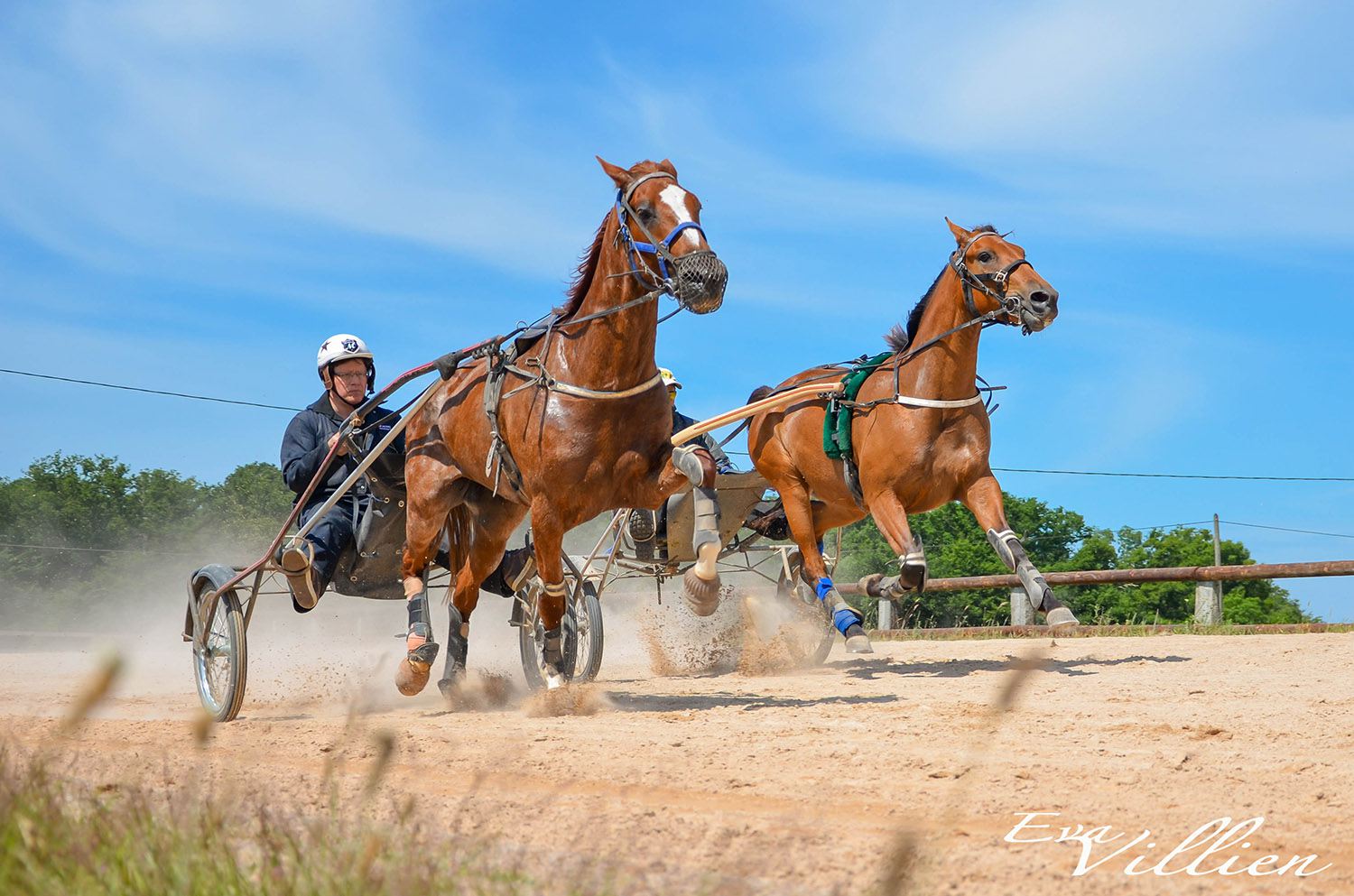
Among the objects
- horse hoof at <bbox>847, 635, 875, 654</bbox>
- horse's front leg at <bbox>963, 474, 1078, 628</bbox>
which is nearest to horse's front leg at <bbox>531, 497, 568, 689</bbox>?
horse hoof at <bbox>847, 635, 875, 654</bbox>

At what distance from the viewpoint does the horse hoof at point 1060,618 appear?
7.33 m

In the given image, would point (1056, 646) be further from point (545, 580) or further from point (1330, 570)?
point (545, 580)

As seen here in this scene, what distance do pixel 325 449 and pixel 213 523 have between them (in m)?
15.8

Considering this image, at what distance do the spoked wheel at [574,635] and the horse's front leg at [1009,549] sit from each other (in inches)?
93.8

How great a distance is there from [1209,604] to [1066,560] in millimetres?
12505

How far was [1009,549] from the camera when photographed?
7719 millimetres

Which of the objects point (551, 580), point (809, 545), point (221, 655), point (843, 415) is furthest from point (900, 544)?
point (221, 655)

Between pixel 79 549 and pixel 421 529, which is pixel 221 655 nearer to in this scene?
pixel 421 529

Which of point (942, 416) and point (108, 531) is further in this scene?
point (108, 531)

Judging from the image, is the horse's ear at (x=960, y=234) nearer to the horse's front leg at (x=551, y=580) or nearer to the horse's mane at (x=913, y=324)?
the horse's mane at (x=913, y=324)

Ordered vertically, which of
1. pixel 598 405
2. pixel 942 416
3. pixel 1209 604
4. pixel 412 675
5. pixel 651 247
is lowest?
pixel 412 675

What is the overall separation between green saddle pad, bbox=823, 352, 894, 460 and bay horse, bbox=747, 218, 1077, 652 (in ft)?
0.14

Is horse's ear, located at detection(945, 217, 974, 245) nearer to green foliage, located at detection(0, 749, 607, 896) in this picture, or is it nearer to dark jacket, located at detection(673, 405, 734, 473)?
dark jacket, located at detection(673, 405, 734, 473)
